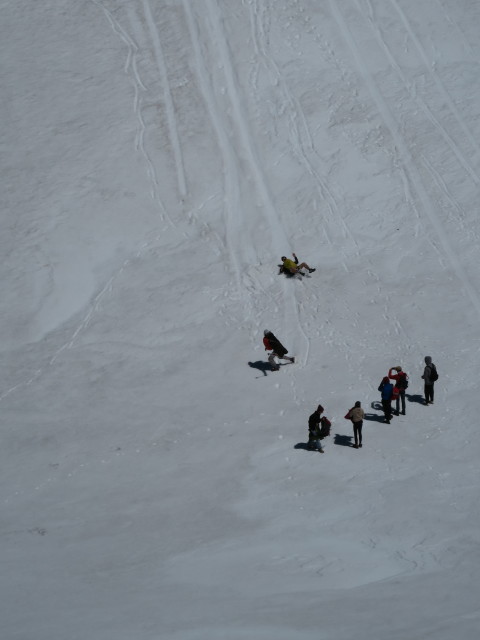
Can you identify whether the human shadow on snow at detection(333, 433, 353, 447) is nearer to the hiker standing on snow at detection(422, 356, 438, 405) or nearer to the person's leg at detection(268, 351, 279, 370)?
the hiker standing on snow at detection(422, 356, 438, 405)

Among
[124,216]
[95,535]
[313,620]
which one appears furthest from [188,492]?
[124,216]

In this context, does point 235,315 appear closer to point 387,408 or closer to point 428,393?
point 387,408

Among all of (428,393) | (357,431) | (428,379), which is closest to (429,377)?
A: (428,379)

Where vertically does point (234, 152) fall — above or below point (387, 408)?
above

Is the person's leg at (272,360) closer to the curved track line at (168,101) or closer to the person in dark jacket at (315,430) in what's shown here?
the person in dark jacket at (315,430)

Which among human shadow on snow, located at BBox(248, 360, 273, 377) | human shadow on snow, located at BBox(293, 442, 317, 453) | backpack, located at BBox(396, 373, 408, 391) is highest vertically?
human shadow on snow, located at BBox(248, 360, 273, 377)

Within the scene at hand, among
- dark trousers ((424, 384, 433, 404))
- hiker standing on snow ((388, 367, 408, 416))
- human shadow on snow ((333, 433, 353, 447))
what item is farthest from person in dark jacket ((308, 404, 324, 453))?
dark trousers ((424, 384, 433, 404))
